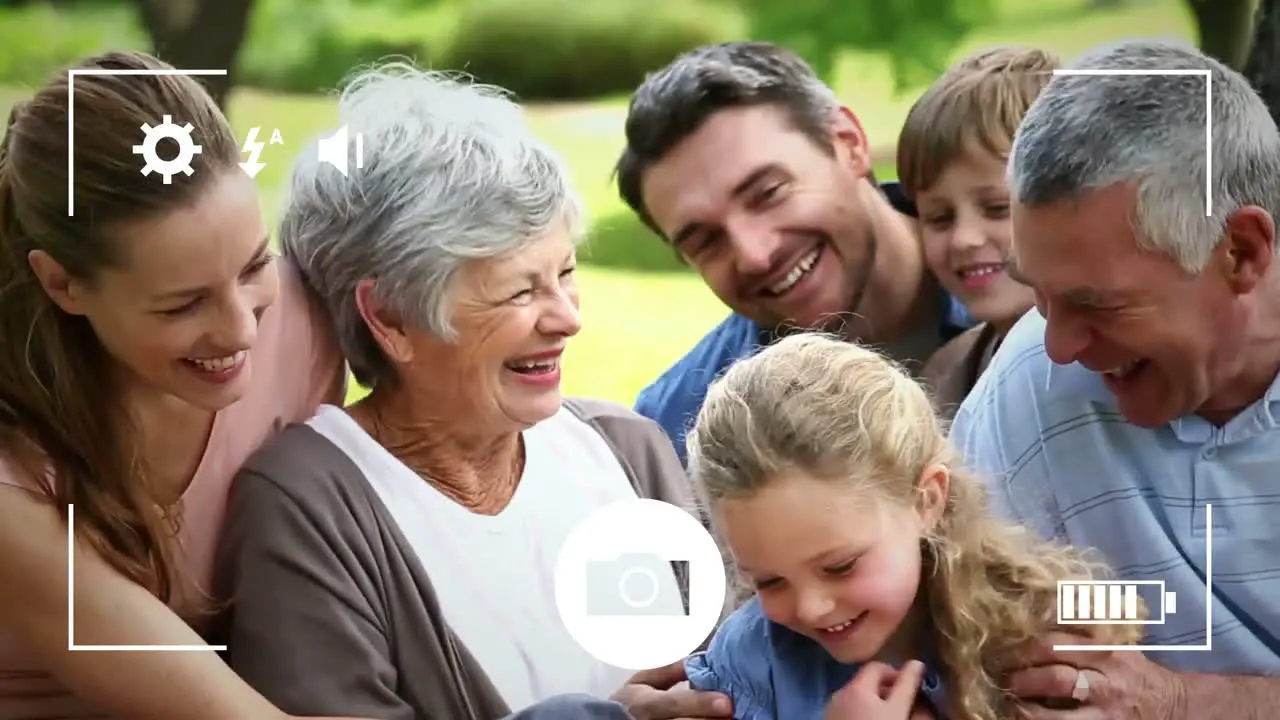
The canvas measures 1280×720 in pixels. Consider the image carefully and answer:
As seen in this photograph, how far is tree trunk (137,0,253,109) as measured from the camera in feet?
5.98

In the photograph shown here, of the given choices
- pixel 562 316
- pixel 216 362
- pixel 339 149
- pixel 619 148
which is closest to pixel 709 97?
pixel 619 148

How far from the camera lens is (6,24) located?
6.10ft

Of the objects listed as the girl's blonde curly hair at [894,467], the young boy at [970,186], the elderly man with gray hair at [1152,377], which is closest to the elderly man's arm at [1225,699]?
the elderly man with gray hair at [1152,377]

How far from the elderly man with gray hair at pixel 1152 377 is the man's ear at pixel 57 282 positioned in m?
0.98

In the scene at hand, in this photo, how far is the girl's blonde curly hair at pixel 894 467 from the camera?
1.63 m

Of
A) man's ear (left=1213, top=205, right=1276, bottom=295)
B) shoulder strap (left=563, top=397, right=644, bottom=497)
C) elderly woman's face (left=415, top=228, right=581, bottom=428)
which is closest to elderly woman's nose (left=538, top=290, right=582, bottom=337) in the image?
elderly woman's face (left=415, top=228, right=581, bottom=428)

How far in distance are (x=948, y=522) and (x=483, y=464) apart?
54 cm

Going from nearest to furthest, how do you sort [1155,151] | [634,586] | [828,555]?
[828,555] → [1155,151] → [634,586]

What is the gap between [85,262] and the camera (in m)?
1.73

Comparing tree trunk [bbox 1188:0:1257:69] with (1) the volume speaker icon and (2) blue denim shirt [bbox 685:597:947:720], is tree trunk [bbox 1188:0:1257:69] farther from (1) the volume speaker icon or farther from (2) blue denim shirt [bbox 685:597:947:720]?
(1) the volume speaker icon

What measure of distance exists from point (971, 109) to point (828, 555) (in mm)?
578

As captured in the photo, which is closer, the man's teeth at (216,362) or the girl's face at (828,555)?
the girl's face at (828,555)

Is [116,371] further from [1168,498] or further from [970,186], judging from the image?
[1168,498]
